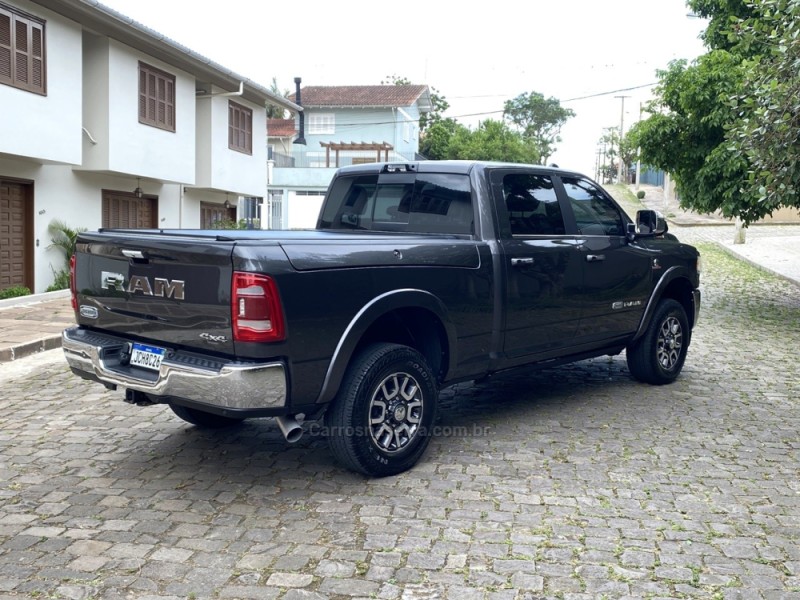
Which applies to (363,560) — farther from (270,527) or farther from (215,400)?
(215,400)

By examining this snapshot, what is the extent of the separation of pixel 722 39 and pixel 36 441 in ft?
42.7

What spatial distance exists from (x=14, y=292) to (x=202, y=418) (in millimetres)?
10133

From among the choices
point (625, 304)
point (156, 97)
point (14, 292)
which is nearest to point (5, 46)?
point (14, 292)

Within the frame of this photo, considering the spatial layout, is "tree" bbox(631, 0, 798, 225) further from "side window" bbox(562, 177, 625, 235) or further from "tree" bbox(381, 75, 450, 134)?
"tree" bbox(381, 75, 450, 134)

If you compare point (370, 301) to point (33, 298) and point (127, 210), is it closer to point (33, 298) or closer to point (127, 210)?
point (33, 298)

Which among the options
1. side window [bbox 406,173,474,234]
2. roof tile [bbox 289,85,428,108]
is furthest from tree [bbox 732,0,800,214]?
roof tile [bbox 289,85,428,108]

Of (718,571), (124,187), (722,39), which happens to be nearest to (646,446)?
(718,571)

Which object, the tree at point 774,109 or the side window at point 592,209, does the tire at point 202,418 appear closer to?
the side window at point 592,209

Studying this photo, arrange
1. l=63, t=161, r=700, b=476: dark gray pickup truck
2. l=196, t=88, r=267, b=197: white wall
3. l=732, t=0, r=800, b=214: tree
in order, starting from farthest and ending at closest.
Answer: l=196, t=88, r=267, b=197: white wall
l=732, t=0, r=800, b=214: tree
l=63, t=161, r=700, b=476: dark gray pickup truck

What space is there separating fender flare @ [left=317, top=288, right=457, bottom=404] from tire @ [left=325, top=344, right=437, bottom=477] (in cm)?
12

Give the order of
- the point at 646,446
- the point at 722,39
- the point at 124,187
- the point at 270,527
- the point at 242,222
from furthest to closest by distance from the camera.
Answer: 1. the point at 242,222
2. the point at 124,187
3. the point at 722,39
4. the point at 646,446
5. the point at 270,527

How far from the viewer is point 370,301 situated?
486 centimetres

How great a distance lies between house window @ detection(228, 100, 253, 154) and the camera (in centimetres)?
2258

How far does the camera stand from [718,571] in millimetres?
3863
